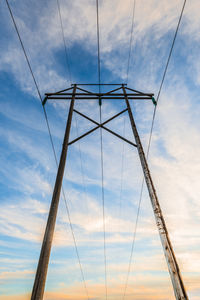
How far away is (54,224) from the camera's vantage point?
3.53 m

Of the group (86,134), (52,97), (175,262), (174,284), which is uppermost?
(52,97)

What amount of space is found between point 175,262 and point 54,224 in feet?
8.22

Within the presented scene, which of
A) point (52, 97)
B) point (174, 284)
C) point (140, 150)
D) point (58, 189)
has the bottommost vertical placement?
point (174, 284)

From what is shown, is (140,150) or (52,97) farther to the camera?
(52,97)

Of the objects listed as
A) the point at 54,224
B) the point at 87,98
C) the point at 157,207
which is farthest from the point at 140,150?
the point at 87,98

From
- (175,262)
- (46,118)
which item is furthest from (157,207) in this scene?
(46,118)

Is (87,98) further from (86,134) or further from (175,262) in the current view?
(175,262)

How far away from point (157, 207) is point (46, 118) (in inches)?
200

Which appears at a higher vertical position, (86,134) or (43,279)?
(86,134)

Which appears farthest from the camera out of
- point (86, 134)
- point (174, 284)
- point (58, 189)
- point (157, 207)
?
point (86, 134)

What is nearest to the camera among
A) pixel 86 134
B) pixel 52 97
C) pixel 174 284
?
pixel 174 284

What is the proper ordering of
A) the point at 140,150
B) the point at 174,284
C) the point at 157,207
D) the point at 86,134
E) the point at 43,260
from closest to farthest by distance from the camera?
the point at 174,284 → the point at 43,260 → the point at 157,207 → the point at 140,150 → the point at 86,134

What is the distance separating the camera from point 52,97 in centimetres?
690

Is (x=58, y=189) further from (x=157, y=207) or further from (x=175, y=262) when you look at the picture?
(x=175, y=262)
